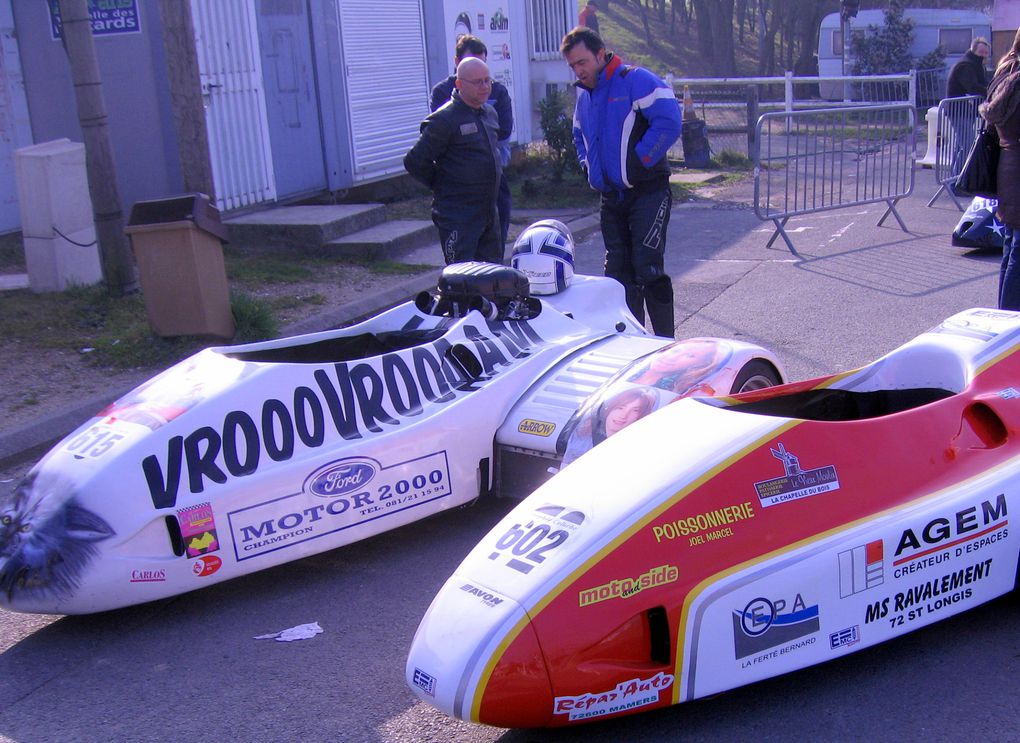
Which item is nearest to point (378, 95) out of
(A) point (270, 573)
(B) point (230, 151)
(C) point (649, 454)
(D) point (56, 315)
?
(B) point (230, 151)

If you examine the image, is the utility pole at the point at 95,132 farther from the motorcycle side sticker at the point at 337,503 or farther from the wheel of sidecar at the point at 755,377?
the wheel of sidecar at the point at 755,377

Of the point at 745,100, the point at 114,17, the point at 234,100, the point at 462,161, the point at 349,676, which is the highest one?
the point at 114,17

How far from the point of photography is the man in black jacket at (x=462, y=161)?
723 cm

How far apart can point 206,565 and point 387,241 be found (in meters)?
6.80

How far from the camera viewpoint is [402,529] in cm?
485

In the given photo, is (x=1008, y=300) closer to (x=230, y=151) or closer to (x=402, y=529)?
(x=402, y=529)

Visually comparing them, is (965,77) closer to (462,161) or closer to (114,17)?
(462,161)

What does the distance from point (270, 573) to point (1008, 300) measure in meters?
4.43

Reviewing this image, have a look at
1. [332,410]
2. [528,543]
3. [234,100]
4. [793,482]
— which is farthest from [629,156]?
[234,100]

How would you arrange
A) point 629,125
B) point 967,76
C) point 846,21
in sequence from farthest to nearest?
point 846,21
point 967,76
point 629,125

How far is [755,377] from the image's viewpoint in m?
4.96

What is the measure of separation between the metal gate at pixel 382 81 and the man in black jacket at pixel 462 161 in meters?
5.83

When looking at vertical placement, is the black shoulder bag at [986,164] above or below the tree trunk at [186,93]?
below

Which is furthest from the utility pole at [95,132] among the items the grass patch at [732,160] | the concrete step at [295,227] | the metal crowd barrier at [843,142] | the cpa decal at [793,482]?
the grass patch at [732,160]
